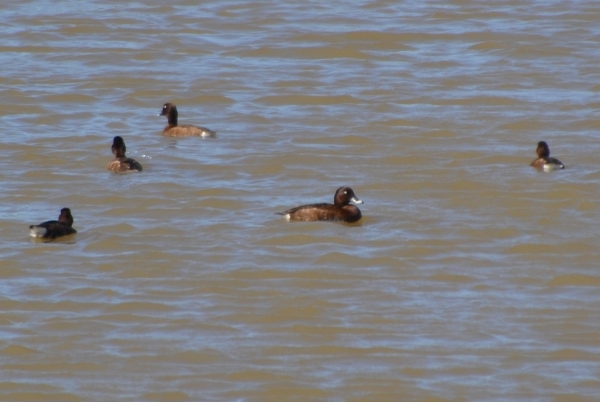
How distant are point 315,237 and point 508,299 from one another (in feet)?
7.09

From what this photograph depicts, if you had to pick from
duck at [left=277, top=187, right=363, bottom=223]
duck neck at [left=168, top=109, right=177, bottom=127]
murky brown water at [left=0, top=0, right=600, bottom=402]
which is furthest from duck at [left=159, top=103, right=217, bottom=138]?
duck at [left=277, top=187, right=363, bottom=223]

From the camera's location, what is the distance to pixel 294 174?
12.8m

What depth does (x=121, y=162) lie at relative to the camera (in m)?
12.8

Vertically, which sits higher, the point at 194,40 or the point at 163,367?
the point at 194,40

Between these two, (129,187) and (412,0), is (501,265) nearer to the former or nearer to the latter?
(129,187)

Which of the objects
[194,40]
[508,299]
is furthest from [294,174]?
[194,40]

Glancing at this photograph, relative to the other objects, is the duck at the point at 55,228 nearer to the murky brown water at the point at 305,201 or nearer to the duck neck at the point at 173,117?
the murky brown water at the point at 305,201

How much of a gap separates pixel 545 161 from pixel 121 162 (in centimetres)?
413

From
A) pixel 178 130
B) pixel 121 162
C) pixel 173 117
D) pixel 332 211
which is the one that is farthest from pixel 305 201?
pixel 173 117

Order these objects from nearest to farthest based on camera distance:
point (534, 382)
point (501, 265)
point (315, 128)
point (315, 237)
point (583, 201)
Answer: point (534, 382), point (501, 265), point (315, 237), point (583, 201), point (315, 128)

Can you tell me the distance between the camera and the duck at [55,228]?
10508 millimetres

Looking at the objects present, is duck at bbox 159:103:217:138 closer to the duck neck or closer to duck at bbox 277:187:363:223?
the duck neck

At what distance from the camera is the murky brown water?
8.15 metres

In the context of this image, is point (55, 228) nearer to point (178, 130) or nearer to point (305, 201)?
point (305, 201)
